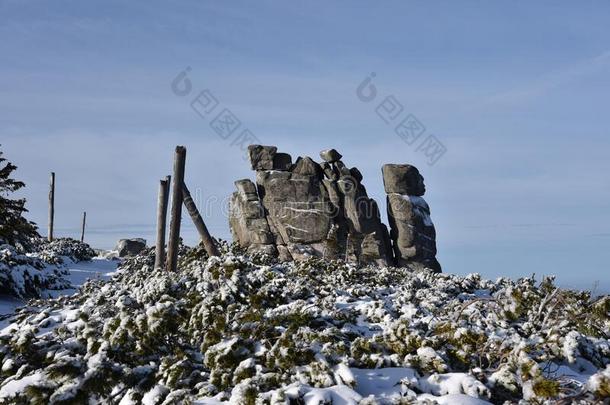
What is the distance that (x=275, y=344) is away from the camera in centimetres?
619

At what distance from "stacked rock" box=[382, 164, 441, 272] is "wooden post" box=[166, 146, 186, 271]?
74.1 ft

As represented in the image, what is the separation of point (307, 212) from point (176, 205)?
21.2 m

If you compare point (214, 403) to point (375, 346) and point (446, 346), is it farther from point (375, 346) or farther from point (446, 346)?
point (446, 346)

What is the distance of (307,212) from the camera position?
36156 mm

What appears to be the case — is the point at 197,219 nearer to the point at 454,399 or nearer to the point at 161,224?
the point at 161,224

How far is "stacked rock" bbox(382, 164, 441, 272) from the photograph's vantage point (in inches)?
1419

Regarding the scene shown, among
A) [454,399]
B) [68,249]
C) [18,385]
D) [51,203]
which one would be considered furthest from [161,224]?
[51,203]

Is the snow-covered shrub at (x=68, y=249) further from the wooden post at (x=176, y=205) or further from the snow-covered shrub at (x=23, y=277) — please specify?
the wooden post at (x=176, y=205)

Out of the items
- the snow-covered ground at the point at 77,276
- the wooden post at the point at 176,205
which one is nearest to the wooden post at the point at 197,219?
the wooden post at the point at 176,205

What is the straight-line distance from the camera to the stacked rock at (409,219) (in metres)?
36.0

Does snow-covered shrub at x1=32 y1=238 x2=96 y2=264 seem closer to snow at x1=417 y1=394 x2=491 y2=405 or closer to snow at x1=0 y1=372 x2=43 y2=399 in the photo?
snow at x1=0 y1=372 x2=43 y2=399

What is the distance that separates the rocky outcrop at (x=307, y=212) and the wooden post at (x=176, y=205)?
774 inches

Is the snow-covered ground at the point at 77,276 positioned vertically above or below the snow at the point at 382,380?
above

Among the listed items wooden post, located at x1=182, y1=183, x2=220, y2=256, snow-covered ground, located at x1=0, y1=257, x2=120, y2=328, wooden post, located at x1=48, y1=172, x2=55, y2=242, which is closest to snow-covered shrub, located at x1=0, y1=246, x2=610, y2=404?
snow-covered ground, located at x1=0, y1=257, x2=120, y2=328
